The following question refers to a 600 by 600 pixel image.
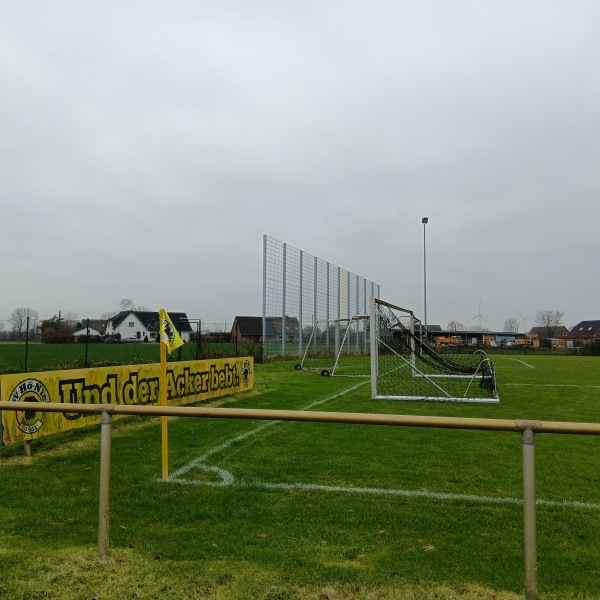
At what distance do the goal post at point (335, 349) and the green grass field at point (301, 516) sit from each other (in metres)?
11.6

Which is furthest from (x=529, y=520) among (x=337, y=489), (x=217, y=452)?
(x=217, y=452)

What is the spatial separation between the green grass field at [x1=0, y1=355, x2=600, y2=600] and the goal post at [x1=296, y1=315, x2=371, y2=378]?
11606 mm

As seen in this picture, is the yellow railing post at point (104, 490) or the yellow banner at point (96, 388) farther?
the yellow banner at point (96, 388)

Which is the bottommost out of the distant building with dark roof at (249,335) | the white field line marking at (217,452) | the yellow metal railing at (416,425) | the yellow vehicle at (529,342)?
the white field line marking at (217,452)

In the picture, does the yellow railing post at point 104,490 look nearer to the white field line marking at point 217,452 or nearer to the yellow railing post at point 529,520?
the white field line marking at point 217,452

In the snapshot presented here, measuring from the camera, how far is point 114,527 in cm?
404

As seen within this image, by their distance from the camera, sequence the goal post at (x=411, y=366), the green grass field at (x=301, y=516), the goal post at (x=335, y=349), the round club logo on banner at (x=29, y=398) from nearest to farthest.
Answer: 1. the green grass field at (x=301, y=516)
2. the round club logo on banner at (x=29, y=398)
3. the goal post at (x=411, y=366)
4. the goal post at (x=335, y=349)

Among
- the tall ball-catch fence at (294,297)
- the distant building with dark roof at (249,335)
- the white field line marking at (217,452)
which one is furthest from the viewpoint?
the distant building with dark roof at (249,335)

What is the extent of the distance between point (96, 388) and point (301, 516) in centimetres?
498

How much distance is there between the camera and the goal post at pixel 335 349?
21.6 meters

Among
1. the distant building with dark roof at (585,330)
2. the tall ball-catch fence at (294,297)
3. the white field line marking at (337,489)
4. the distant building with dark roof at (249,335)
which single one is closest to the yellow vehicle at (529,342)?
the distant building with dark roof at (585,330)

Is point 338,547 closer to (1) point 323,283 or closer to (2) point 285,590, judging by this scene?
(2) point 285,590

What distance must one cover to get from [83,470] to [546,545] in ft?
14.6

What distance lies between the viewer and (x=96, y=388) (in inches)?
323
